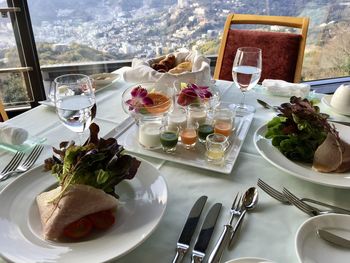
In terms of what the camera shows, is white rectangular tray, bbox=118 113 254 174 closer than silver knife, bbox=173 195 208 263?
No

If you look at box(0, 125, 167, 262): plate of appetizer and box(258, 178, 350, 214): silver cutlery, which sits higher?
box(0, 125, 167, 262): plate of appetizer

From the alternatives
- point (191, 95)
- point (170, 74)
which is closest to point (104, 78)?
point (170, 74)

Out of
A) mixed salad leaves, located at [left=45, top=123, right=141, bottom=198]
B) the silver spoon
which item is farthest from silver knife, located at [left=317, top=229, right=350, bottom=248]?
mixed salad leaves, located at [left=45, top=123, right=141, bottom=198]

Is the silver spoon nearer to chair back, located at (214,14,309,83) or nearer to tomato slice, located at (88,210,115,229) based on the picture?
tomato slice, located at (88,210,115,229)

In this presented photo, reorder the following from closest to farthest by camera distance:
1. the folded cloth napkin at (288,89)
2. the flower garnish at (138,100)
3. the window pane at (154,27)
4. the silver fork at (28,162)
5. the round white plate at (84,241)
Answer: the round white plate at (84,241) < the silver fork at (28,162) < the flower garnish at (138,100) < the folded cloth napkin at (288,89) < the window pane at (154,27)

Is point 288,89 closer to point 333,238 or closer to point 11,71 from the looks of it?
point 333,238

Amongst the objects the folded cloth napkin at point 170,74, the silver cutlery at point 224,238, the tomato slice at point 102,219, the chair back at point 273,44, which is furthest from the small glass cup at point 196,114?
the chair back at point 273,44

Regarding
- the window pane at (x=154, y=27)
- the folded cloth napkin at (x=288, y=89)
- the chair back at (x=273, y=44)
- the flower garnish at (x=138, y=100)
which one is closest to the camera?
the flower garnish at (x=138, y=100)

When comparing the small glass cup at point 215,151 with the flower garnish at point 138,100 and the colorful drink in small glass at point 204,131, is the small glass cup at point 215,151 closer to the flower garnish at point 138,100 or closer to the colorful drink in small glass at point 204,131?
the colorful drink in small glass at point 204,131
